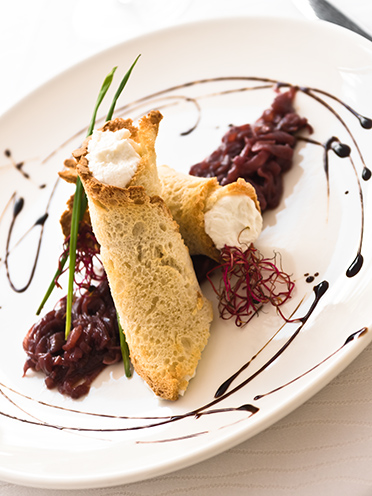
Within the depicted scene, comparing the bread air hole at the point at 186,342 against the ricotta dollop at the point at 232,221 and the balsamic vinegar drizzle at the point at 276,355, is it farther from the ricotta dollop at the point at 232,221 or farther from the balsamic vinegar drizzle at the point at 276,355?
the ricotta dollop at the point at 232,221

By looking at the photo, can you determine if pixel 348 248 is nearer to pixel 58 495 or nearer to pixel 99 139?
pixel 99 139

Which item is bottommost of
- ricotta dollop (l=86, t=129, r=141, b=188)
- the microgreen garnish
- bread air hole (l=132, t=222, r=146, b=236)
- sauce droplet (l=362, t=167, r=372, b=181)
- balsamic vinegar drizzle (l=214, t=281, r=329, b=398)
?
balsamic vinegar drizzle (l=214, t=281, r=329, b=398)

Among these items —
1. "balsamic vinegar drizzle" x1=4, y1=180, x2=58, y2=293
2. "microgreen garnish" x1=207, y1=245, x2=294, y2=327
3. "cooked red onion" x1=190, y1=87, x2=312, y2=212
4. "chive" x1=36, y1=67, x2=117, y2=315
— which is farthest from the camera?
"balsamic vinegar drizzle" x1=4, y1=180, x2=58, y2=293

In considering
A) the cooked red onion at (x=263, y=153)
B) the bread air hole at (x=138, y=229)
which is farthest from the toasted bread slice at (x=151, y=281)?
the cooked red onion at (x=263, y=153)

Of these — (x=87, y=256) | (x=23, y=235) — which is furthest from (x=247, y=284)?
(x=23, y=235)

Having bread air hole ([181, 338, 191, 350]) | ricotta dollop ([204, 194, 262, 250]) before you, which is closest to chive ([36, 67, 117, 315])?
ricotta dollop ([204, 194, 262, 250])

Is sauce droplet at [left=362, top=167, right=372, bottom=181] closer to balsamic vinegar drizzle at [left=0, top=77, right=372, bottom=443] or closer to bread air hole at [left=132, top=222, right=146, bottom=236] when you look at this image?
balsamic vinegar drizzle at [left=0, top=77, right=372, bottom=443]

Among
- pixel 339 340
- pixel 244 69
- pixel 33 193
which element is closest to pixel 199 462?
pixel 339 340
